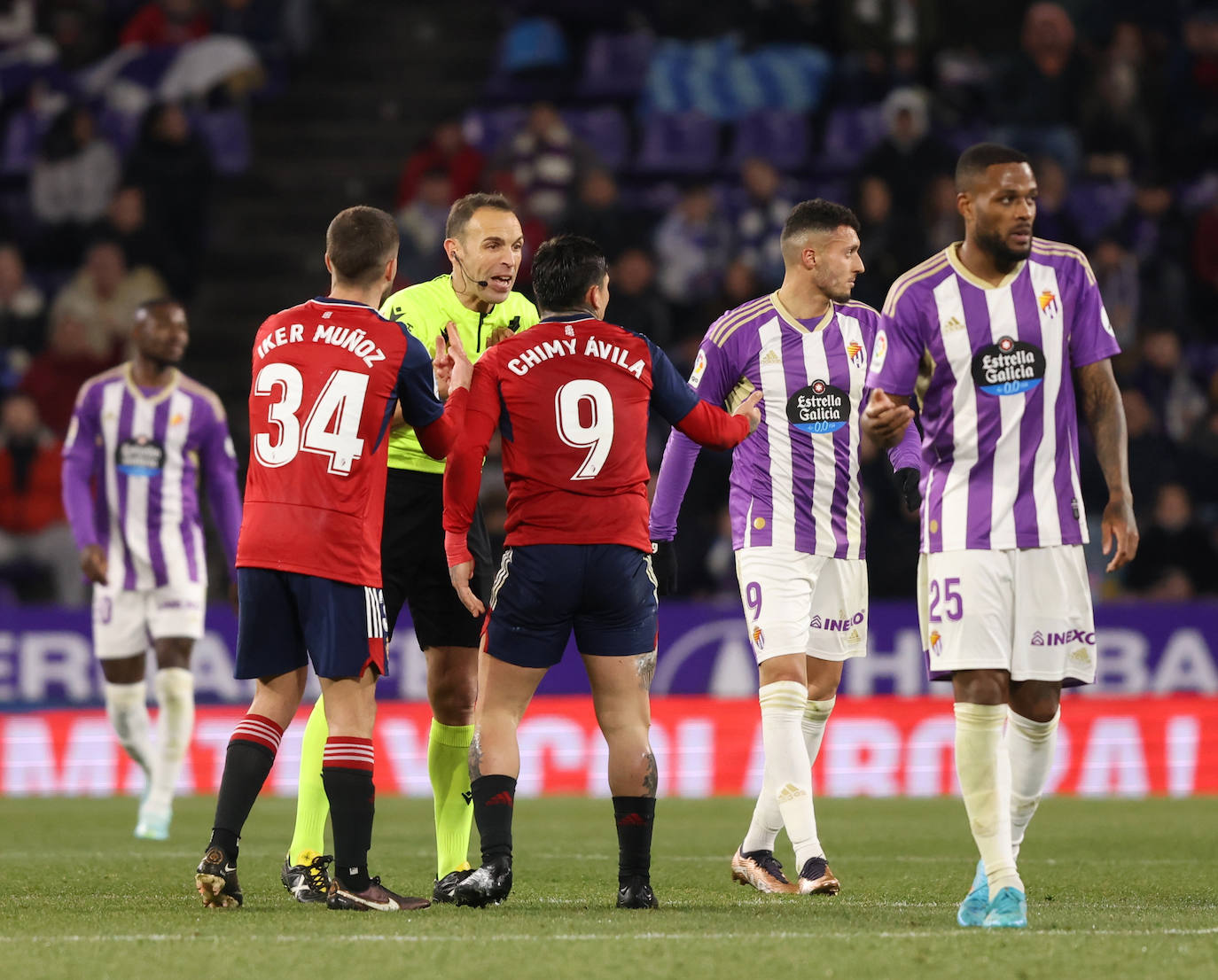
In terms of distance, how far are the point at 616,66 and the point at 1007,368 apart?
528 inches

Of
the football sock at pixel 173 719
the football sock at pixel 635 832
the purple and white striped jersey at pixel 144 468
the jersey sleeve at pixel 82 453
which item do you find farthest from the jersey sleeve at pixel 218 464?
the football sock at pixel 635 832

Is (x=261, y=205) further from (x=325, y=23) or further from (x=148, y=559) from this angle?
(x=148, y=559)

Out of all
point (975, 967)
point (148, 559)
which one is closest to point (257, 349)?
point (975, 967)

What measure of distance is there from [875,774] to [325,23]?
11.9 m

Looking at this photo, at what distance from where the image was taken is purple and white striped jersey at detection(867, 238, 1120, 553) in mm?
5840

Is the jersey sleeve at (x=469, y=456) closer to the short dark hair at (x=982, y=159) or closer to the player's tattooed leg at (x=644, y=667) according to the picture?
the player's tattooed leg at (x=644, y=667)

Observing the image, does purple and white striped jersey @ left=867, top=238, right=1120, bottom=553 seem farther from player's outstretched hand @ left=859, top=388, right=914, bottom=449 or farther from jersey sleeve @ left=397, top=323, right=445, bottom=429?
jersey sleeve @ left=397, top=323, right=445, bottom=429

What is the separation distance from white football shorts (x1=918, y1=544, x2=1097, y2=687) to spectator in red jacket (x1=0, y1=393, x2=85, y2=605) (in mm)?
10741

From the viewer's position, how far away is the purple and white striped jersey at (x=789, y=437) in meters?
7.20

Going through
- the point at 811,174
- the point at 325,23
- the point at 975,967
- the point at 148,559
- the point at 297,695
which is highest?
the point at 325,23

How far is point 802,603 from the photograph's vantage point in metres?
7.13

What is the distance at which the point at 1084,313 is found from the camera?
5.99m

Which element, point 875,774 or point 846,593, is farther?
point 875,774

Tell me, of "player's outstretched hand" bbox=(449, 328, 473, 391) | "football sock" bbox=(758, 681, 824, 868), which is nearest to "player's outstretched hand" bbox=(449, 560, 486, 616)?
"player's outstretched hand" bbox=(449, 328, 473, 391)
